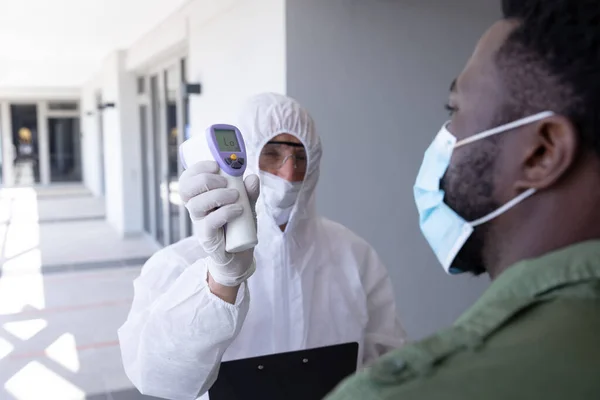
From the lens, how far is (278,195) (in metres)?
1.85

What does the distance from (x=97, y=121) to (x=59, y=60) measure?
3.37 m

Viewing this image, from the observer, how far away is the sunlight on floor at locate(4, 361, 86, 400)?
3.71 metres

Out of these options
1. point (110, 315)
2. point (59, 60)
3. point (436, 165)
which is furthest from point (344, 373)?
point (59, 60)

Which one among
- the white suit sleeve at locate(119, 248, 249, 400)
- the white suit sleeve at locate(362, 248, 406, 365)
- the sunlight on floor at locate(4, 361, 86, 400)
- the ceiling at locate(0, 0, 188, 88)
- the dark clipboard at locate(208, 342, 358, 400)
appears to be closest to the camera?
the white suit sleeve at locate(119, 248, 249, 400)

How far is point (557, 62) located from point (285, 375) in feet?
3.59

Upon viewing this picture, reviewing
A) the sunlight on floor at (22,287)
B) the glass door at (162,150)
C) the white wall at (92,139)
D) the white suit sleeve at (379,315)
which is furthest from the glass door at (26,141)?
the white suit sleeve at (379,315)

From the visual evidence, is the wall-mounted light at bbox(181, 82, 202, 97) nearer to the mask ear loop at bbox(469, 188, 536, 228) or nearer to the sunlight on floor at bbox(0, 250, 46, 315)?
the sunlight on floor at bbox(0, 250, 46, 315)

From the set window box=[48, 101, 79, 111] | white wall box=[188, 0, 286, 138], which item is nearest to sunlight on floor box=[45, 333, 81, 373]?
white wall box=[188, 0, 286, 138]

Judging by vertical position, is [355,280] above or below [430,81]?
below

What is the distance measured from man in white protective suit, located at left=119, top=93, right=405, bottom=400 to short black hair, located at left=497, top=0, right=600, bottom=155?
833 mm

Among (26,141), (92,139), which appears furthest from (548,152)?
(26,141)

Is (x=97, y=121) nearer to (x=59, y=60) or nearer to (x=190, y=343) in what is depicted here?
(x=59, y=60)

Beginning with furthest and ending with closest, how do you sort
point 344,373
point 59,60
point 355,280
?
point 59,60 → point 355,280 → point 344,373

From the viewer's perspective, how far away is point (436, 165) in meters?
1.00
